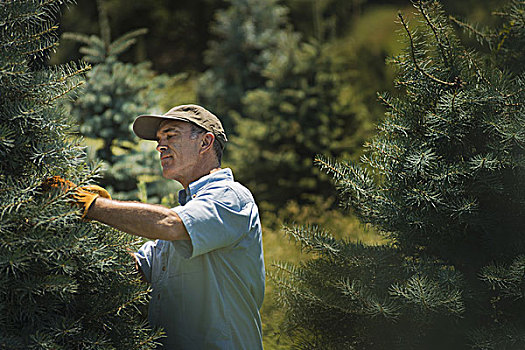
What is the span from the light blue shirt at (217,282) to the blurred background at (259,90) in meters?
0.85

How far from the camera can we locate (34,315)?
180 centimetres

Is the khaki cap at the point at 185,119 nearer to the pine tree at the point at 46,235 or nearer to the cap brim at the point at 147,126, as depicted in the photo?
the cap brim at the point at 147,126

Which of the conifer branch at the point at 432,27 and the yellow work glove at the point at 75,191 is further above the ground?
the conifer branch at the point at 432,27

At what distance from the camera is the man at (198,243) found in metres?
1.96

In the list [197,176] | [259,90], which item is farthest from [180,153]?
[259,90]

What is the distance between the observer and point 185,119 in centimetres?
234

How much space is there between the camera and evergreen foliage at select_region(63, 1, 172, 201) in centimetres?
434

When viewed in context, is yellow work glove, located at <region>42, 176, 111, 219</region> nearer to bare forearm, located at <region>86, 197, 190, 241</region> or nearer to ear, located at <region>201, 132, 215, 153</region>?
bare forearm, located at <region>86, 197, 190, 241</region>

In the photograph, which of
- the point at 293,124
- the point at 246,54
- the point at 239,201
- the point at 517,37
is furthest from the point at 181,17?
the point at 239,201

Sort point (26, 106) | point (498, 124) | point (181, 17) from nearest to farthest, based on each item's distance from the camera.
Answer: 1. point (26, 106)
2. point (498, 124)
3. point (181, 17)

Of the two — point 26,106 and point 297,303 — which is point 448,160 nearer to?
point 297,303

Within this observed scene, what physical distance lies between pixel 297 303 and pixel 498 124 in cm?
131

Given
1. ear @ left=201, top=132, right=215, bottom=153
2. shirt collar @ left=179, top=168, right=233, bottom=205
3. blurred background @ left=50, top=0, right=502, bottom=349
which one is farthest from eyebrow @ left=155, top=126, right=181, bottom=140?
blurred background @ left=50, top=0, right=502, bottom=349

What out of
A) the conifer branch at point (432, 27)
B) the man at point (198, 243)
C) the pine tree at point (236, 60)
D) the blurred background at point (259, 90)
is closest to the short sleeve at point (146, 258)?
the man at point (198, 243)
